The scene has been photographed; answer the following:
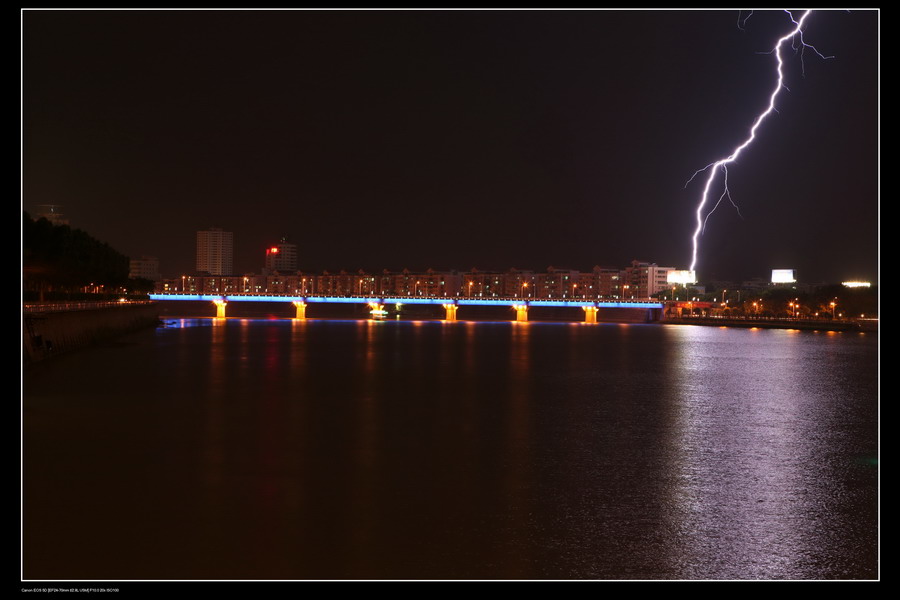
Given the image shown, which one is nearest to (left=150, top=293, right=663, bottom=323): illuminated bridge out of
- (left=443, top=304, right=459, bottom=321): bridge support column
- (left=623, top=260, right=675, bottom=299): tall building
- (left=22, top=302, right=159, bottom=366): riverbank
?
(left=443, top=304, right=459, bottom=321): bridge support column

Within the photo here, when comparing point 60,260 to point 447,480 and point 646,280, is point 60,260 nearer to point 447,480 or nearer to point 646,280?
point 447,480

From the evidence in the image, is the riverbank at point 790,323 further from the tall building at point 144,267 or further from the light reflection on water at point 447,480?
the tall building at point 144,267

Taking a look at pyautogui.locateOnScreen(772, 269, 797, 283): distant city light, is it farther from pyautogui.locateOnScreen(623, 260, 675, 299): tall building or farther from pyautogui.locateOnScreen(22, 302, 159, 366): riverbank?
pyautogui.locateOnScreen(22, 302, 159, 366): riverbank

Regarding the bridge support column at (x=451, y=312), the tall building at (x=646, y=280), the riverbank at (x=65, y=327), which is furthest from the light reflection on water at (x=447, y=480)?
the tall building at (x=646, y=280)

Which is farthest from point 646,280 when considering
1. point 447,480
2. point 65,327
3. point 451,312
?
point 447,480
